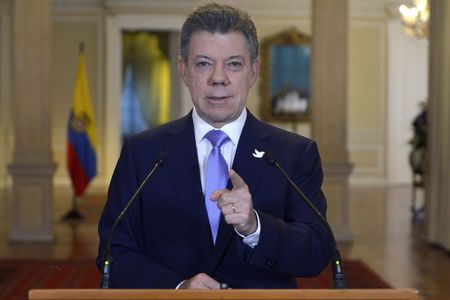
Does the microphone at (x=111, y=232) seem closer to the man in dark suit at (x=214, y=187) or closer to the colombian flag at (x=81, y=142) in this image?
the man in dark suit at (x=214, y=187)

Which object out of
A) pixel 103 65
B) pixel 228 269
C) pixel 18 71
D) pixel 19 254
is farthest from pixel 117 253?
pixel 103 65

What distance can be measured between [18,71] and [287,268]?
7.43m

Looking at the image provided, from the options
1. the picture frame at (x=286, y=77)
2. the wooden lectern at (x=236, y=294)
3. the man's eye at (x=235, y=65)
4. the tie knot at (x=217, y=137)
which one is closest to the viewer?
the wooden lectern at (x=236, y=294)

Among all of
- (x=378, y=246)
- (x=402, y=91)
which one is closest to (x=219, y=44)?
(x=378, y=246)

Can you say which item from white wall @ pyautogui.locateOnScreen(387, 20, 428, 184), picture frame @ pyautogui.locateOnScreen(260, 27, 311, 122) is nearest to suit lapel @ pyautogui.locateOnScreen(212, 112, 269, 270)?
picture frame @ pyautogui.locateOnScreen(260, 27, 311, 122)

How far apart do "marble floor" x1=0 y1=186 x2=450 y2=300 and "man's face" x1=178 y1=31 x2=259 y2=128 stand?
497 centimetres

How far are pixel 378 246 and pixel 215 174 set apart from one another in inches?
291

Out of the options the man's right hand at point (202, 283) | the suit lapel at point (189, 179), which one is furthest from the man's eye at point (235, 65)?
the man's right hand at point (202, 283)

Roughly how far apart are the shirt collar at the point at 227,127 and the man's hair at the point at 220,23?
157 millimetres

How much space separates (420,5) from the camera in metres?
12.8

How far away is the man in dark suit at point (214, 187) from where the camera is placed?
2074 millimetres

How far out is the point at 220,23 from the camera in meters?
2.07

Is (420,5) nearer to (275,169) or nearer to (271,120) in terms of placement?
(271,120)

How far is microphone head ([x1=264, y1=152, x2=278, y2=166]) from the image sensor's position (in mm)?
2107
